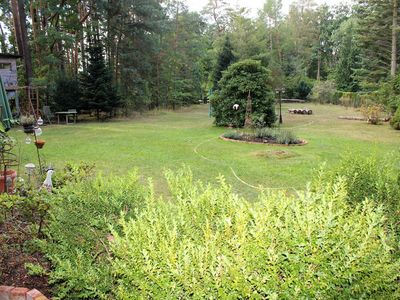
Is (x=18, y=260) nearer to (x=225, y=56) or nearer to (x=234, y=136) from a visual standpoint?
(x=234, y=136)

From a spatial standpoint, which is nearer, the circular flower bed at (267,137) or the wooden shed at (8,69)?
the circular flower bed at (267,137)

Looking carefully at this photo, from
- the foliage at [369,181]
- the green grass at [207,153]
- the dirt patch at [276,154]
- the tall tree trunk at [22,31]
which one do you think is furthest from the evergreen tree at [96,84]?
the foliage at [369,181]

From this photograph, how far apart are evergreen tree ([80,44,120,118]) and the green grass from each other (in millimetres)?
4164

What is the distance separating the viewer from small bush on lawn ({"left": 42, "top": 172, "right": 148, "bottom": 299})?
6.64 ft

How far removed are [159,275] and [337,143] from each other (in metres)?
9.45

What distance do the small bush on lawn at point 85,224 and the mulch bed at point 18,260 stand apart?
8.0 inches

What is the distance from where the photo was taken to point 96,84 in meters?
16.5

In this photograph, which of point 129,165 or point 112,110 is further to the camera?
point 112,110

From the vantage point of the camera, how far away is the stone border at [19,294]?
2154 millimetres

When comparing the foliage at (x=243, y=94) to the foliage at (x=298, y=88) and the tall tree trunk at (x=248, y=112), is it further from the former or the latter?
the foliage at (x=298, y=88)

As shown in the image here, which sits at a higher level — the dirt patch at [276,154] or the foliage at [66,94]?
the foliage at [66,94]

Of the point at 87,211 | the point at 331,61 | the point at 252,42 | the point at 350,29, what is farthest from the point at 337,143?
the point at 331,61

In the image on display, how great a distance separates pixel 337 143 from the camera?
9.87 m

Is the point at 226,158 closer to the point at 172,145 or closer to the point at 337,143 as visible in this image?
the point at 172,145
